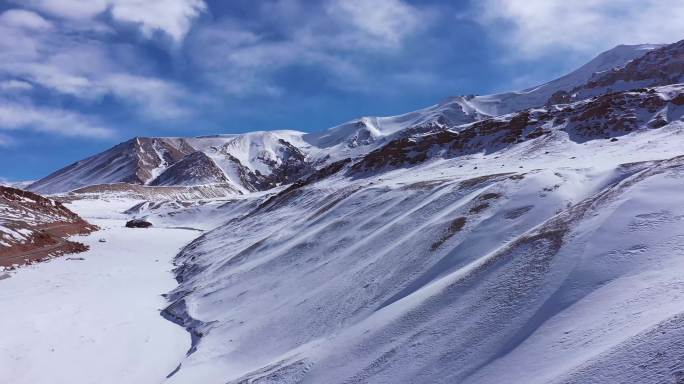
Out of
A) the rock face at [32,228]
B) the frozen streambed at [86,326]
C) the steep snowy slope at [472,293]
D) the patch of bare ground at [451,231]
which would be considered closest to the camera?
the steep snowy slope at [472,293]

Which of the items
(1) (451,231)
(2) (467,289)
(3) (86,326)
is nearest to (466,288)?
(2) (467,289)

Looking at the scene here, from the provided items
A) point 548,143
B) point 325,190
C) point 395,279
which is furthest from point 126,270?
point 548,143

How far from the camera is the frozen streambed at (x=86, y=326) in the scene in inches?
957

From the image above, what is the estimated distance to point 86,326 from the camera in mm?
30781

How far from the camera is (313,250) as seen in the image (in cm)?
3919

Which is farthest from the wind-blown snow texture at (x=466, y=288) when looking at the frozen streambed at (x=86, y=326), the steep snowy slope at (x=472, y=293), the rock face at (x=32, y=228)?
the rock face at (x=32, y=228)

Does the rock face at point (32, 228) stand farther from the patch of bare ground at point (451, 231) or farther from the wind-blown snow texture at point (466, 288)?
the patch of bare ground at point (451, 231)

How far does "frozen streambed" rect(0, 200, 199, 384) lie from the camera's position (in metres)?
24.3

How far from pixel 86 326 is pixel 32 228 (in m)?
43.3

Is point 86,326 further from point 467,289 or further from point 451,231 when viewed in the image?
point 467,289

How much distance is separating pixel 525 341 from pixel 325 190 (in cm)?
6168

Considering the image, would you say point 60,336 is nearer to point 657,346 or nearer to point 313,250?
point 313,250

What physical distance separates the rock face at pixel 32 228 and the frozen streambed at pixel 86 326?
4.92m

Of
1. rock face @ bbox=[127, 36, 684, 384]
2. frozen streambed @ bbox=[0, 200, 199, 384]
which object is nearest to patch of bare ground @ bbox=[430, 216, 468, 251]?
rock face @ bbox=[127, 36, 684, 384]
